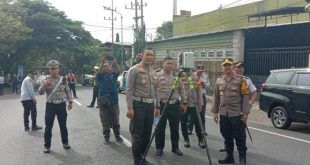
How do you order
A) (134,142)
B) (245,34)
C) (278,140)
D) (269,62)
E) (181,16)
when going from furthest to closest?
(181,16)
(245,34)
(269,62)
(278,140)
(134,142)

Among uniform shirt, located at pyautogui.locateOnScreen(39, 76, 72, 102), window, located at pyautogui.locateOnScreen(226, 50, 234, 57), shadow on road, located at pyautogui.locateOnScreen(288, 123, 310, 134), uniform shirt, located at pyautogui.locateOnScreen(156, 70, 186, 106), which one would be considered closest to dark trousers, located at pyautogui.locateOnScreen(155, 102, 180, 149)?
uniform shirt, located at pyautogui.locateOnScreen(156, 70, 186, 106)

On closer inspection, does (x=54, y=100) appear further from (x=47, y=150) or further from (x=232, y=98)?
(x=232, y=98)

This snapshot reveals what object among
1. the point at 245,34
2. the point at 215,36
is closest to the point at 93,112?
the point at 245,34

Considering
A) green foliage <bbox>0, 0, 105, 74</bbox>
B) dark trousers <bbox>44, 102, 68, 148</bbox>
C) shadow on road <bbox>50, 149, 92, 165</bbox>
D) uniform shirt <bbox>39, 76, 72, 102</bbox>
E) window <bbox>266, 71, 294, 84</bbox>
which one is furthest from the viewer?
green foliage <bbox>0, 0, 105, 74</bbox>

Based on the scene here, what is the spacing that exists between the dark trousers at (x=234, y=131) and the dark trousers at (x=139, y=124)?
130 cm

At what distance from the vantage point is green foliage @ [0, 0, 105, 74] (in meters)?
35.0

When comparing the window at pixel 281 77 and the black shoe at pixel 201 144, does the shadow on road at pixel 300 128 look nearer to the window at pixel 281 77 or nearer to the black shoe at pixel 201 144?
the window at pixel 281 77

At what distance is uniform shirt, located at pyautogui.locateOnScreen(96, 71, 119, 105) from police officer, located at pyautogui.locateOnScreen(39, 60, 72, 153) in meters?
0.86

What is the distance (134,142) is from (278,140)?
4.19m

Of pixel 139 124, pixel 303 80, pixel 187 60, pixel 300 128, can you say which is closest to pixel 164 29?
pixel 300 128

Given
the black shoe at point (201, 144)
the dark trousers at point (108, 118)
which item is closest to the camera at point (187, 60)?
the black shoe at point (201, 144)

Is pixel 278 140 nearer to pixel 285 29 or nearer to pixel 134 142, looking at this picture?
pixel 134 142

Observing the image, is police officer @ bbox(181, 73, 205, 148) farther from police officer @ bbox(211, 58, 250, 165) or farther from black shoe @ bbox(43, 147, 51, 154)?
black shoe @ bbox(43, 147, 51, 154)

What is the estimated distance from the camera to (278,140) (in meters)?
9.28
